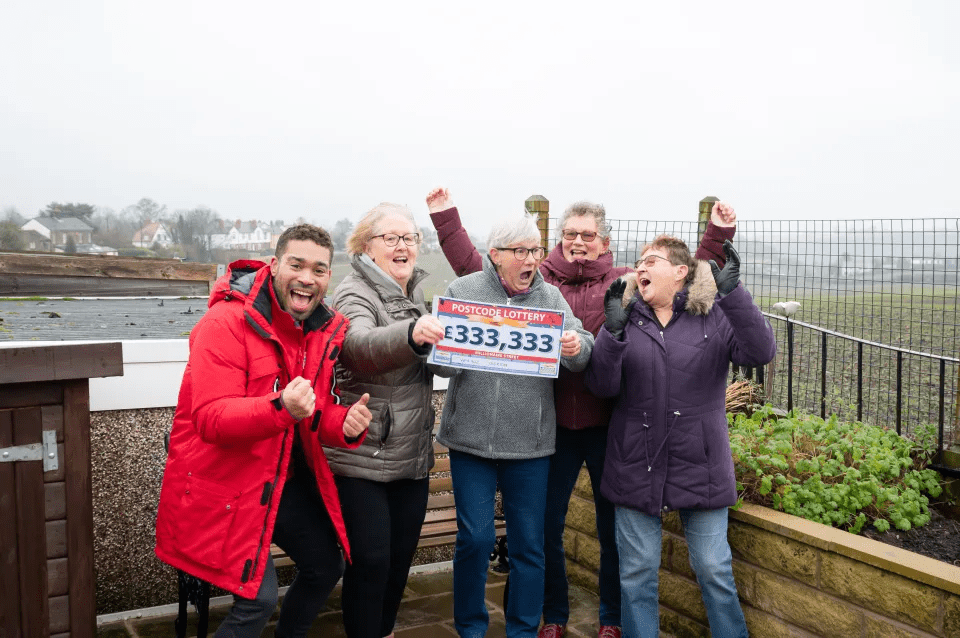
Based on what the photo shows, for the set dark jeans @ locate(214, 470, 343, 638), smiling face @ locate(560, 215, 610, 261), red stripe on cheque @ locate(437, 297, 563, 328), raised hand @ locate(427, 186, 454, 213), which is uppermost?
raised hand @ locate(427, 186, 454, 213)

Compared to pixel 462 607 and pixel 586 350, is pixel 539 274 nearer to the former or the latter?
pixel 586 350

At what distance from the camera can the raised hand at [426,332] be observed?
3.10 meters

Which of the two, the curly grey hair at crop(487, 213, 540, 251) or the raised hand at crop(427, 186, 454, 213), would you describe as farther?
the raised hand at crop(427, 186, 454, 213)

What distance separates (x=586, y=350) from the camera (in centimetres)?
352

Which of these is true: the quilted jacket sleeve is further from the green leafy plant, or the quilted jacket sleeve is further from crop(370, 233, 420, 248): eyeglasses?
the green leafy plant

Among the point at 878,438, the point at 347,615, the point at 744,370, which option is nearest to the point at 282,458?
the point at 347,615

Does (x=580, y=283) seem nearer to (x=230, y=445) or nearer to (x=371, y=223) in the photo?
(x=371, y=223)

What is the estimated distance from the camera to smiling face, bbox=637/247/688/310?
347cm

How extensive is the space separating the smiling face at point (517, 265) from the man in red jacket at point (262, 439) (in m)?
0.78

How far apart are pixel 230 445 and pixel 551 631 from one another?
204 centimetres

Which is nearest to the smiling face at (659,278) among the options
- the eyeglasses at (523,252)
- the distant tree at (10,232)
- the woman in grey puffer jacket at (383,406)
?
the eyeglasses at (523,252)

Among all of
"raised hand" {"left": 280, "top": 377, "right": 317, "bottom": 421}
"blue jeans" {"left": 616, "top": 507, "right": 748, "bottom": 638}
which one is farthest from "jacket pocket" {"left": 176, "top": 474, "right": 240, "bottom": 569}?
"blue jeans" {"left": 616, "top": 507, "right": 748, "bottom": 638}

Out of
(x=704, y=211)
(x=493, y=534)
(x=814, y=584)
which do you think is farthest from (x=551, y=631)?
(x=704, y=211)

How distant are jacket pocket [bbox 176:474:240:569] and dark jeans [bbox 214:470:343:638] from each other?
23cm
